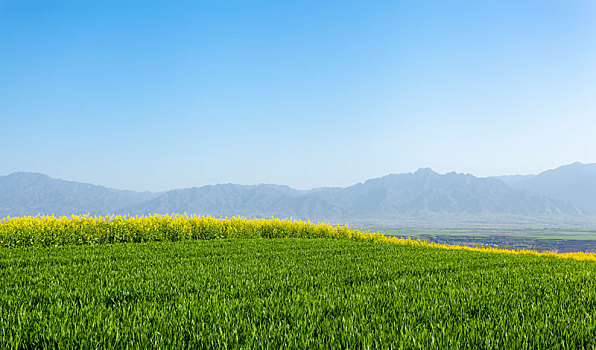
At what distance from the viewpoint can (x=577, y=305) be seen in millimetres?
5168

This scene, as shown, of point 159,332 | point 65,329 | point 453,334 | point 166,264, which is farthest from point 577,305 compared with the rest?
point 166,264

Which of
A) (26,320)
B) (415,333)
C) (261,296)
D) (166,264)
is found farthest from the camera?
(166,264)

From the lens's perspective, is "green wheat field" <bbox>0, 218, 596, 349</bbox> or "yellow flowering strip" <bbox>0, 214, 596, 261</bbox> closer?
"green wheat field" <bbox>0, 218, 596, 349</bbox>

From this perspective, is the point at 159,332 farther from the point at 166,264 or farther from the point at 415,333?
the point at 166,264

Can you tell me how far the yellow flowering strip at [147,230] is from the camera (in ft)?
41.8

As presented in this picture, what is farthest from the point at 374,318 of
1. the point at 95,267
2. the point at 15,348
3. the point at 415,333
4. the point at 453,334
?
the point at 95,267

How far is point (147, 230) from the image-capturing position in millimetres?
14781

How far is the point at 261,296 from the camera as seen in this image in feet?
18.3

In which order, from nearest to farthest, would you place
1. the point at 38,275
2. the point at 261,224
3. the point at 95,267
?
→ the point at 38,275
the point at 95,267
the point at 261,224

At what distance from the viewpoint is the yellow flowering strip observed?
12742mm

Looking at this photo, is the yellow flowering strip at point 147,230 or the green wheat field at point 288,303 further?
the yellow flowering strip at point 147,230

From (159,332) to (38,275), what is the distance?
479cm

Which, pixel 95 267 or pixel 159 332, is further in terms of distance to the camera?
pixel 95 267

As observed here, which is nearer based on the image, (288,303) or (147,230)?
(288,303)
